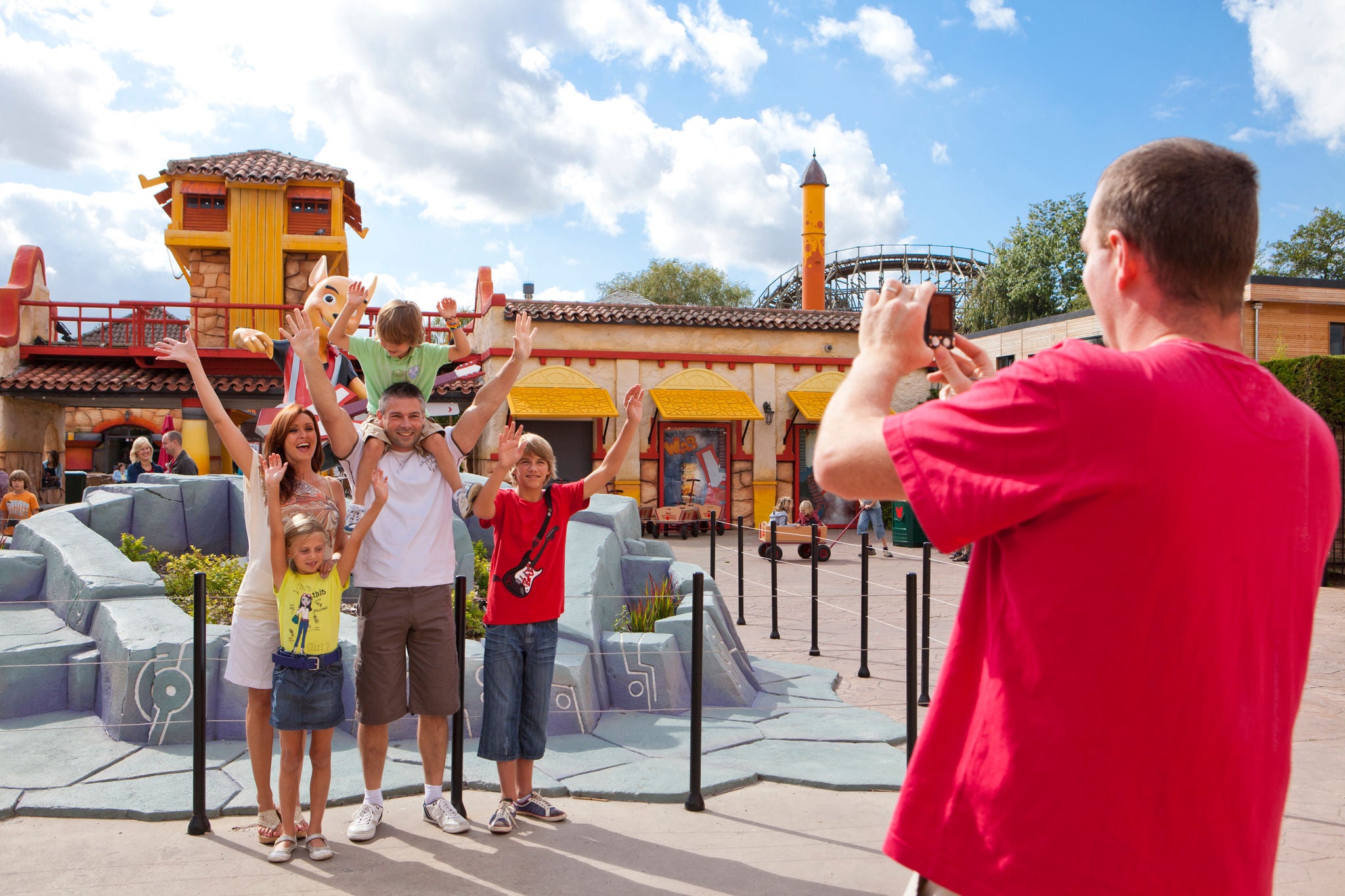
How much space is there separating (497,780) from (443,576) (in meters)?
1.18

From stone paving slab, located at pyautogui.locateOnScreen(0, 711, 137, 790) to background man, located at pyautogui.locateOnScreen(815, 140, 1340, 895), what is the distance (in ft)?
15.4

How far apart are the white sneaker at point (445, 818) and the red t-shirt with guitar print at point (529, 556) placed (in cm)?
77

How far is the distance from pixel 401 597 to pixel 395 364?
1100 millimetres

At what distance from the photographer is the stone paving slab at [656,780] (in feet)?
14.9

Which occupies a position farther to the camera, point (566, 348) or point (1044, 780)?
point (566, 348)

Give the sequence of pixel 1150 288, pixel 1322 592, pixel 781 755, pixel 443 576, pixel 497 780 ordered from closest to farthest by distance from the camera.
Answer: pixel 1150 288 → pixel 443 576 → pixel 497 780 → pixel 781 755 → pixel 1322 592

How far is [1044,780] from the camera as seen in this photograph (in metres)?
1.24

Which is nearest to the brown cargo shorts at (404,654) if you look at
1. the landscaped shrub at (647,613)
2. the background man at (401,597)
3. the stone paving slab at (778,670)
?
the background man at (401,597)

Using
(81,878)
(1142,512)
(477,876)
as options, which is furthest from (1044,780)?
(81,878)

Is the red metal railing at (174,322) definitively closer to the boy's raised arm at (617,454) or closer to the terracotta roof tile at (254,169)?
the terracotta roof tile at (254,169)

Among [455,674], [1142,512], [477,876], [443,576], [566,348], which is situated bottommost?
[477,876]

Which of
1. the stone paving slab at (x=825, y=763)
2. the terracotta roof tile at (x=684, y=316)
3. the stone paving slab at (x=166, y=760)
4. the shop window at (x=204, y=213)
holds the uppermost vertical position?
the shop window at (x=204, y=213)

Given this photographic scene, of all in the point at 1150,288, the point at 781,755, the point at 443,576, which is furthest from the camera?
the point at 781,755

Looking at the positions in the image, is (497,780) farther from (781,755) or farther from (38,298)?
(38,298)
